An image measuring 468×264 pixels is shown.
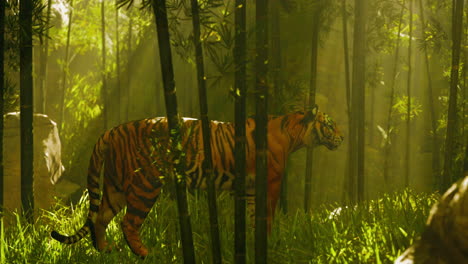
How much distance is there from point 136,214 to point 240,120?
128 centimetres

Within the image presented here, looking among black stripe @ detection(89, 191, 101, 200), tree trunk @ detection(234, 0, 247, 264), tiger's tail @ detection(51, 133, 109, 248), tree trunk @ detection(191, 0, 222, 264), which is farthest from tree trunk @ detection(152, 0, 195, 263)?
black stripe @ detection(89, 191, 101, 200)

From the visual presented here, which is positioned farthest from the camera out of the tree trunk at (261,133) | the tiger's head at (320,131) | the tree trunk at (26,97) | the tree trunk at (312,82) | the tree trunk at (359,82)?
the tree trunk at (312,82)

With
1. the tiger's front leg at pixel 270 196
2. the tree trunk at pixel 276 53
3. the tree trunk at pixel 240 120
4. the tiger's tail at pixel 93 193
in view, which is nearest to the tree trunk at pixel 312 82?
the tree trunk at pixel 276 53

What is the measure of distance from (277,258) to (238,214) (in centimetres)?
63

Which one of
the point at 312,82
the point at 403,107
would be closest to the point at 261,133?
the point at 312,82

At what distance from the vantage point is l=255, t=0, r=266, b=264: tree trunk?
7.72 ft

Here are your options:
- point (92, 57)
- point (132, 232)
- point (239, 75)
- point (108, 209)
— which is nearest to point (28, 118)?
point (108, 209)

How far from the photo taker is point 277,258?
290 cm

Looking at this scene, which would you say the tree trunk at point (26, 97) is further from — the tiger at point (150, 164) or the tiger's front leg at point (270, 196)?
the tiger's front leg at point (270, 196)

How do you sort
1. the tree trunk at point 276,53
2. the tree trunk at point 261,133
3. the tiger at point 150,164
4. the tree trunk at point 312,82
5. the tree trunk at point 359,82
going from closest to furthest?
the tree trunk at point 261,133 → the tiger at point 150,164 → the tree trunk at point 276,53 → the tree trunk at point 359,82 → the tree trunk at point 312,82

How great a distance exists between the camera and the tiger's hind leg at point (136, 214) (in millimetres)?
3234

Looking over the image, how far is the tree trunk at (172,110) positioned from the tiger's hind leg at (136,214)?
2.65 feet

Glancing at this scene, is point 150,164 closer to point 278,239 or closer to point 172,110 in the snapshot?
point 278,239

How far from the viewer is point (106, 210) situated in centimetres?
349
